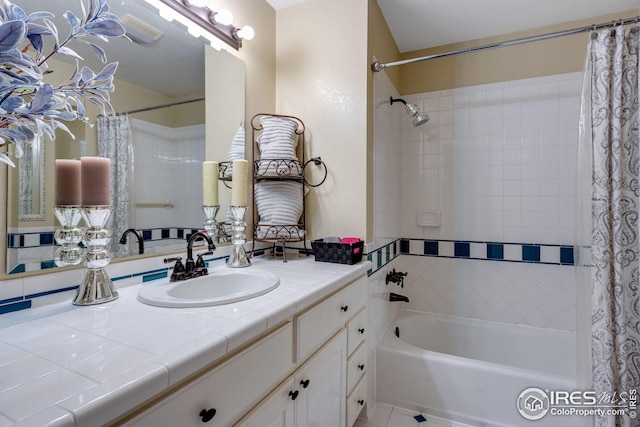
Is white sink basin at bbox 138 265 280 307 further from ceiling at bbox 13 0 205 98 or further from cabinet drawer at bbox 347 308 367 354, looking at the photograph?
ceiling at bbox 13 0 205 98

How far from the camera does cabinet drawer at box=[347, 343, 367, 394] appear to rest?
1320 millimetres

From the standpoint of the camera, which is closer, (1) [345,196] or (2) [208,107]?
(2) [208,107]

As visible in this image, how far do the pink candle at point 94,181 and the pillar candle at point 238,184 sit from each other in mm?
554

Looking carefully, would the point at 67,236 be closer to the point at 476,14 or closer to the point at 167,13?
the point at 167,13

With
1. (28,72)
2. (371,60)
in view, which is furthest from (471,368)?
(28,72)

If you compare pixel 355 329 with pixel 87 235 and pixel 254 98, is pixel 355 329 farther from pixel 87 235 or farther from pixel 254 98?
pixel 254 98

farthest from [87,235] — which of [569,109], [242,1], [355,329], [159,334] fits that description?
[569,109]

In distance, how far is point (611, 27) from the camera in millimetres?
1297

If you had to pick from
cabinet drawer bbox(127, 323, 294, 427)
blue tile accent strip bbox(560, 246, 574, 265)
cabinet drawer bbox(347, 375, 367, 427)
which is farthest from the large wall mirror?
blue tile accent strip bbox(560, 246, 574, 265)

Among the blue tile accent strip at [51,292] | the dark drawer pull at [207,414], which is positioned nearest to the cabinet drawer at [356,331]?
the dark drawer pull at [207,414]

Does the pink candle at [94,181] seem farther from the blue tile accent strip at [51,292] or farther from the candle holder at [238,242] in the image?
the candle holder at [238,242]

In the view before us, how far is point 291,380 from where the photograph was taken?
909mm

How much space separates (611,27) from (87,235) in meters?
2.10

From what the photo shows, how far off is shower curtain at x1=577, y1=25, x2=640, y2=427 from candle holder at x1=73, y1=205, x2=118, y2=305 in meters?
1.75
